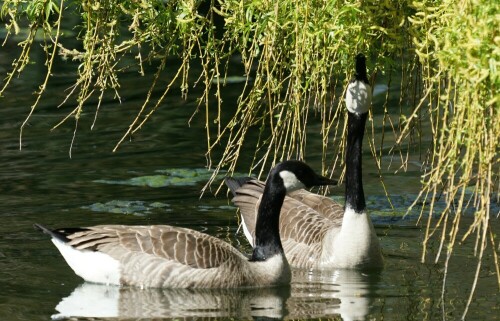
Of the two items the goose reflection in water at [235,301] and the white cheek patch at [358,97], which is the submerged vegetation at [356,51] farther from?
the goose reflection in water at [235,301]

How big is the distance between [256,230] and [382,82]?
918cm

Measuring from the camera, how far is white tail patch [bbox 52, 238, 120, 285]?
33.2ft

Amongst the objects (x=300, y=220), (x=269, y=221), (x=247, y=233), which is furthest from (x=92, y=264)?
(x=300, y=220)

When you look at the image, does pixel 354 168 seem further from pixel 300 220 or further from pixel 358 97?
pixel 300 220

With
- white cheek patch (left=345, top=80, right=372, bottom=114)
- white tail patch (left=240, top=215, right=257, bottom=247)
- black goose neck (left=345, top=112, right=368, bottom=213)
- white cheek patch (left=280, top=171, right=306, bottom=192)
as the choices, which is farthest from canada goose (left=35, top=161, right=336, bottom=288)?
white tail patch (left=240, top=215, right=257, bottom=247)

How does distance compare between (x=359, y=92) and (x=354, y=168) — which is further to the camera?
(x=354, y=168)

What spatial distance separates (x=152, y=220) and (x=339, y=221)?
205 centimetres

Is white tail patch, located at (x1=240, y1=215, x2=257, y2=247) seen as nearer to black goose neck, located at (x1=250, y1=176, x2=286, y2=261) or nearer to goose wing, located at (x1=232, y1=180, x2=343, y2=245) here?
goose wing, located at (x1=232, y1=180, x2=343, y2=245)

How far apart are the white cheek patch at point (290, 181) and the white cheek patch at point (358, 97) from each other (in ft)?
2.85

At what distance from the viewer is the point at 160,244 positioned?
1032 centimetres

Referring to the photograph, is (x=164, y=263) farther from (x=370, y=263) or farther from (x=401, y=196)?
(x=401, y=196)

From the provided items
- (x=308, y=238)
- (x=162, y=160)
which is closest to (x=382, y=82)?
(x=162, y=160)

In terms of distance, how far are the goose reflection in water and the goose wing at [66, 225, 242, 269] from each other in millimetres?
296

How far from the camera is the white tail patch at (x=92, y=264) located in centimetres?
1011
